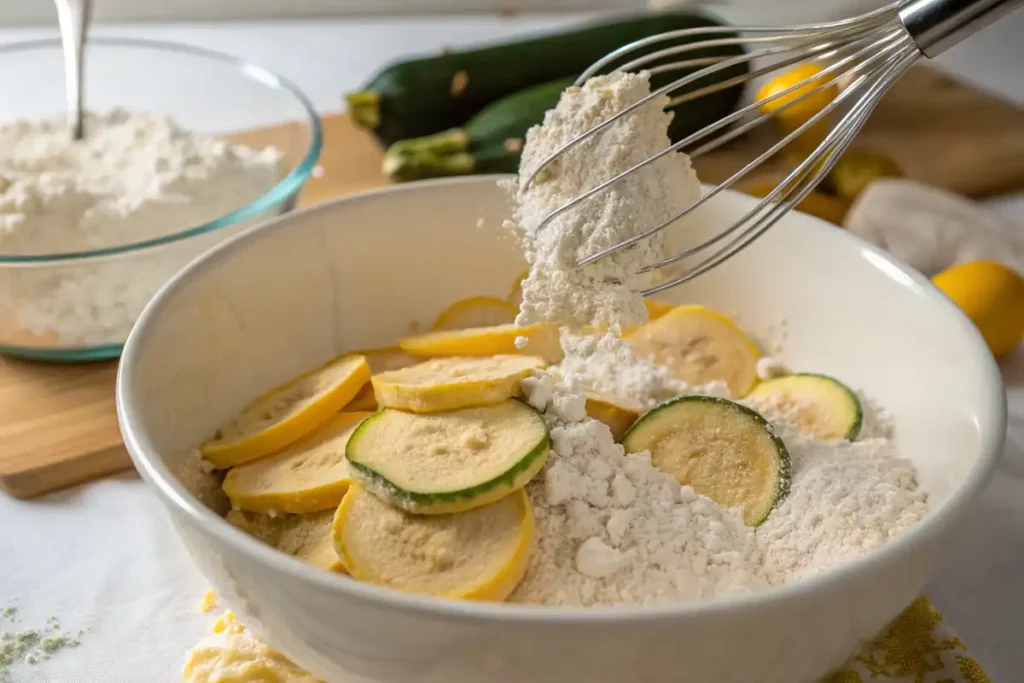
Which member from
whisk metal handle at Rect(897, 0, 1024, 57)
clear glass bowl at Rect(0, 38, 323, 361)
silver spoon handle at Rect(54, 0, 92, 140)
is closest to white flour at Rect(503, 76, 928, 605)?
whisk metal handle at Rect(897, 0, 1024, 57)

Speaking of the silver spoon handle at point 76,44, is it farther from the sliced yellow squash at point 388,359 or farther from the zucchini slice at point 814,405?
the zucchini slice at point 814,405

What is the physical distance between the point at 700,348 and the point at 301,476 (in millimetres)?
441

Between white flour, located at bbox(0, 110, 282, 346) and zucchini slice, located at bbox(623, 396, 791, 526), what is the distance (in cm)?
60

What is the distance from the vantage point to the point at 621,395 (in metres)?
0.95

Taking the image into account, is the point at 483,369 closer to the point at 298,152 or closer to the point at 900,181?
the point at 298,152

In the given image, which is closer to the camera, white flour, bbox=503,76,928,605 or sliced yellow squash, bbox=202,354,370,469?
white flour, bbox=503,76,928,605

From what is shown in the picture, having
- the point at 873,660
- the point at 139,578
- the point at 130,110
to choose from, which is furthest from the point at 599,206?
the point at 130,110

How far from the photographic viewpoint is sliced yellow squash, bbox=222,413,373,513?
79 centimetres

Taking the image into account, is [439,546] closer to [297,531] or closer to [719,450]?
[297,531]

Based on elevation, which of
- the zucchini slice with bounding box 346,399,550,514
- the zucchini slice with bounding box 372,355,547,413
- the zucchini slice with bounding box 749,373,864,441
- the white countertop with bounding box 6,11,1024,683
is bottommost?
the white countertop with bounding box 6,11,1024,683

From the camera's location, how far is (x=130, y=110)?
Result: 155 cm

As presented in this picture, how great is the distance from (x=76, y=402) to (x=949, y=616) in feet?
3.05

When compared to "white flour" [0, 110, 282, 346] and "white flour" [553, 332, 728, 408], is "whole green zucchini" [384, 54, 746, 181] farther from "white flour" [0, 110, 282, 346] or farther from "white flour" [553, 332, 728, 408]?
"white flour" [553, 332, 728, 408]

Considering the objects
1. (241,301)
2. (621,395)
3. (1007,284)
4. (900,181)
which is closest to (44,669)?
(241,301)
